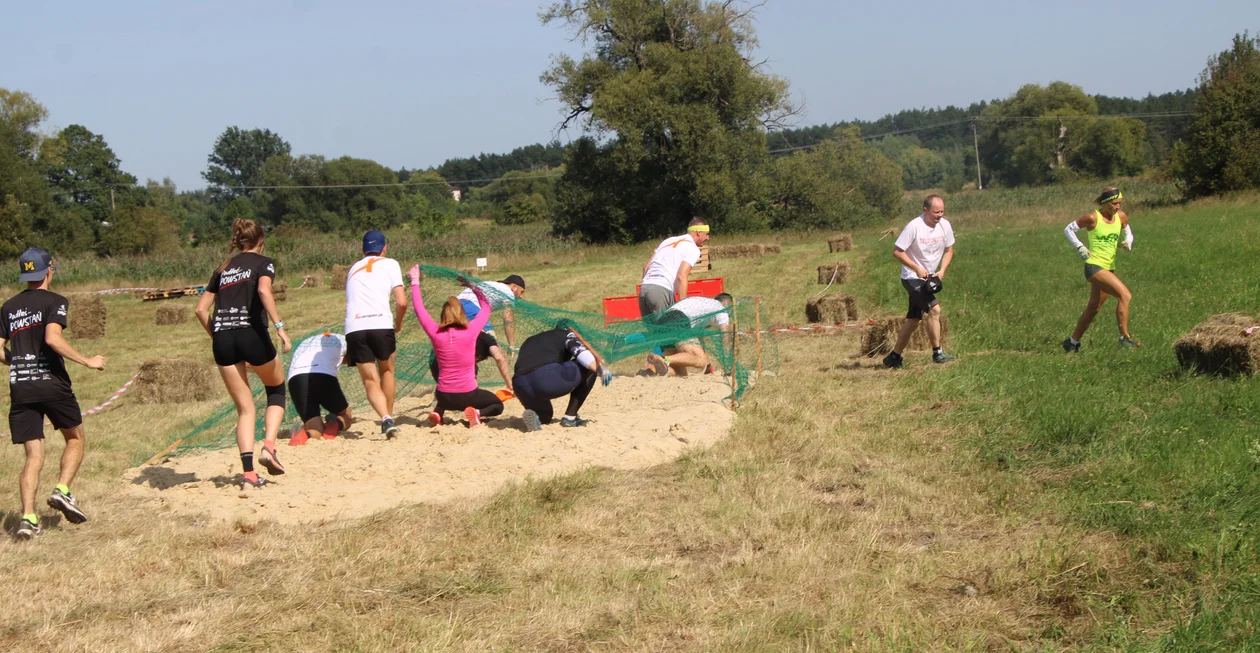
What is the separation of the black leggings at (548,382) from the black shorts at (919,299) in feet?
12.8

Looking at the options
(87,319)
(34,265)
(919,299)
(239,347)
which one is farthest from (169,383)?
(87,319)

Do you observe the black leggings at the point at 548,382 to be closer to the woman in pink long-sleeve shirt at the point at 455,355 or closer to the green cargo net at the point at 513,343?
the woman in pink long-sleeve shirt at the point at 455,355

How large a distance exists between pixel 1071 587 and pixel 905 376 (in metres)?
6.25

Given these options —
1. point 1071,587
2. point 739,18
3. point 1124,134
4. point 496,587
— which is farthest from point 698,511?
point 1124,134

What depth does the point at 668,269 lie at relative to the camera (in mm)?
11297

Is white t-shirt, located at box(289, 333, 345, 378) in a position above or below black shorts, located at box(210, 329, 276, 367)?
below

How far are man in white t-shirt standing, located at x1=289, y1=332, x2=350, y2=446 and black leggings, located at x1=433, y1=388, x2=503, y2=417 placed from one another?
2.92 feet

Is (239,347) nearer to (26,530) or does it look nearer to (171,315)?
(26,530)

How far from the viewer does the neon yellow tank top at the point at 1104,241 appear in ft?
37.5

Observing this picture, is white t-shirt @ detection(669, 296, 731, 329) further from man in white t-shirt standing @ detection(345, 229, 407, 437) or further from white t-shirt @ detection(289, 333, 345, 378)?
white t-shirt @ detection(289, 333, 345, 378)

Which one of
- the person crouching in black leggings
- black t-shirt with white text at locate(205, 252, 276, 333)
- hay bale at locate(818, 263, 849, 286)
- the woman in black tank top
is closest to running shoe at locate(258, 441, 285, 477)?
the woman in black tank top

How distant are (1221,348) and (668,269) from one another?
5.22 m

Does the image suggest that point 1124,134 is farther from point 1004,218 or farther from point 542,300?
point 542,300

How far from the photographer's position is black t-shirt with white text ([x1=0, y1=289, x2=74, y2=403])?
6.79m
